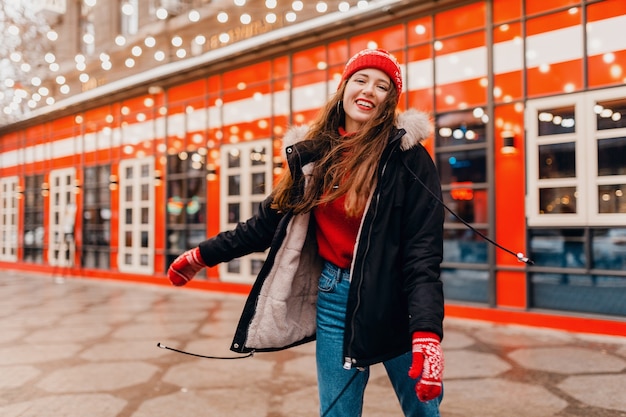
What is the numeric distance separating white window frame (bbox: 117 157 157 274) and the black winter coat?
9.92 metres

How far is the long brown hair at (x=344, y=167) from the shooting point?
1.97 metres

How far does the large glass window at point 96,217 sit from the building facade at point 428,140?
0.05 meters

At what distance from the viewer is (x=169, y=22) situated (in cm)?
1155

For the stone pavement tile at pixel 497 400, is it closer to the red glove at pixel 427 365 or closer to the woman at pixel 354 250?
the woman at pixel 354 250

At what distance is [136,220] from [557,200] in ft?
28.6

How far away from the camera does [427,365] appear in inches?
66.1

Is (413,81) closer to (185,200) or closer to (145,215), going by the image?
(185,200)

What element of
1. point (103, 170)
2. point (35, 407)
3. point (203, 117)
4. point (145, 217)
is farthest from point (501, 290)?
point (103, 170)

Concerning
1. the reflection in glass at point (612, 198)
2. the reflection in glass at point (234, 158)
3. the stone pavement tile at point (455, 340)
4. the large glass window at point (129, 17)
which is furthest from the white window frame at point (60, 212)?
the reflection in glass at point (612, 198)

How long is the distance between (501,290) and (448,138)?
7.00ft

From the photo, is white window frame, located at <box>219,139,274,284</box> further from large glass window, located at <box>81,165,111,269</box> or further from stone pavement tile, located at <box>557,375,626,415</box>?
stone pavement tile, located at <box>557,375,626,415</box>

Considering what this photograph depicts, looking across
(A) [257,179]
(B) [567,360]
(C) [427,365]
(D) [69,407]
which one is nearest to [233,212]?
(A) [257,179]

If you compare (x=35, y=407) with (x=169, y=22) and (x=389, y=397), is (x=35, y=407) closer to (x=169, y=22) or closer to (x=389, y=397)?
(x=389, y=397)

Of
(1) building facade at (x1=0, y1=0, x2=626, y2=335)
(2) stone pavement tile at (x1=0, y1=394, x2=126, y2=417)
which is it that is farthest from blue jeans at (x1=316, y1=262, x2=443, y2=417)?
(2) stone pavement tile at (x1=0, y1=394, x2=126, y2=417)
